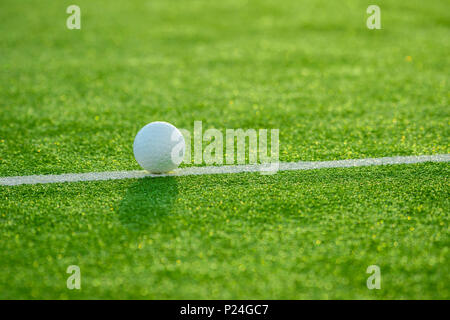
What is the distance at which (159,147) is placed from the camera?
4051 mm

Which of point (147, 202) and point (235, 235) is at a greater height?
point (147, 202)

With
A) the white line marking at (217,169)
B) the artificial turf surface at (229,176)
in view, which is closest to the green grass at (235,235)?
the artificial turf surface at (229,176)

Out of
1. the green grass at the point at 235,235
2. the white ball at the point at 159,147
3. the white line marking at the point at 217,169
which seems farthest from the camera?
the white line marking at the point at 217,169

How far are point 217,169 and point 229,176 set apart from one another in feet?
0.66

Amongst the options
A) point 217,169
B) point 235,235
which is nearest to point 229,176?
point 217,169

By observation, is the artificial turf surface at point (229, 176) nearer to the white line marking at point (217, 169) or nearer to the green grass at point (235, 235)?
the green grass at point (235, 235)

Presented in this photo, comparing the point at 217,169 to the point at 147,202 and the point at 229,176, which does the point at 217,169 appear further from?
the point at 147,202

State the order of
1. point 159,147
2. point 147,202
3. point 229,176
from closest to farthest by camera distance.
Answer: point 147,202, point 159,147, point 229,176

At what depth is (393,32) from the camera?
9641 mm

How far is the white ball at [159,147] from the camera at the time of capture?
4043mm

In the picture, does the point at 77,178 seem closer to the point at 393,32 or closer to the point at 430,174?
the point at 430,174

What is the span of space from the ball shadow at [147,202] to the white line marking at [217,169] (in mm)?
177

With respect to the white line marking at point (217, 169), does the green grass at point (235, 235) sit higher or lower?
lower
